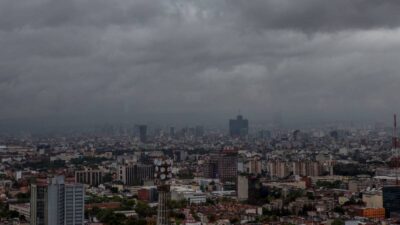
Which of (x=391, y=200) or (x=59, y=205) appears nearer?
(x=59, y=205)

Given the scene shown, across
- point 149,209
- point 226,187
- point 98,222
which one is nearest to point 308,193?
point 226,187

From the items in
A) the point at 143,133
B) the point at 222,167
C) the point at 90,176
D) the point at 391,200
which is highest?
the point at 143,133

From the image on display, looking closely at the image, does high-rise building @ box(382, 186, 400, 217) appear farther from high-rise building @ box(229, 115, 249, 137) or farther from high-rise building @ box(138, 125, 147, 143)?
high-rise building @ box(229, 115, 249, 137)

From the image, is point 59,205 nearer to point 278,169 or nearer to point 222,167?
point 222,167

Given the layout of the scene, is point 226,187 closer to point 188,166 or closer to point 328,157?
point 188,166

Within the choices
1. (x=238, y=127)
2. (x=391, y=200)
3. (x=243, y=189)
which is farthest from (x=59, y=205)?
(x=238, y=127)

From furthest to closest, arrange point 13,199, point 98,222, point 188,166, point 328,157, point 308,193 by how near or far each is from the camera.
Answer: point 328,157 < point 188,166 < point 308,193 < point 13,199 < point 98,222
